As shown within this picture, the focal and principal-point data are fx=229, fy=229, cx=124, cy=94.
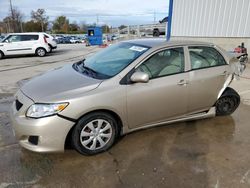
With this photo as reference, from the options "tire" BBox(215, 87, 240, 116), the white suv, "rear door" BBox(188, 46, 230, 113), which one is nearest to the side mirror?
"rear door" BBox(188, 46, 230, 113)

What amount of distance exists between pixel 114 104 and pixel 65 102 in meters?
0.64

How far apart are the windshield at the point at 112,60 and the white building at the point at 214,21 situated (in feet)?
30.5

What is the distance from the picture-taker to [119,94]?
3016mm

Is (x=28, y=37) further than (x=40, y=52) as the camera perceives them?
No

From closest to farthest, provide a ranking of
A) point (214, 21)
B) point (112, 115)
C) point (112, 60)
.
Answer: point (112, 115), point (112, 60), point (214, 21)

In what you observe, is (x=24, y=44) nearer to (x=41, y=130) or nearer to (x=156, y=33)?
(x=41, y=130)

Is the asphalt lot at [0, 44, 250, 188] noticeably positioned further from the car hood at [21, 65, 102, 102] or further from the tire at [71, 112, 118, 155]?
the car hood at [21, 65, 102, 102]

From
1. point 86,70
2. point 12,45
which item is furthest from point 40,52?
point 86,70

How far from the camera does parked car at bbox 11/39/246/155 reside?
2760 millimetres

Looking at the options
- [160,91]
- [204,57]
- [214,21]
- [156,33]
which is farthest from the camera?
[156,33]

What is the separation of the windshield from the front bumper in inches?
33.6

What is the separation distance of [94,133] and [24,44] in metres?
13.3

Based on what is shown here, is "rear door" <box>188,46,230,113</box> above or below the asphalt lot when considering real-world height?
above

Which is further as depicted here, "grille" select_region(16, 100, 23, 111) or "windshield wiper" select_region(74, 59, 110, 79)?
"windshield wiper" select_region(74, 59, 110, 79)
